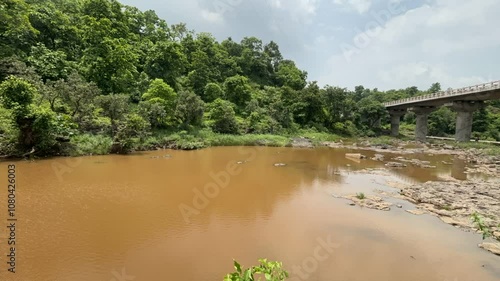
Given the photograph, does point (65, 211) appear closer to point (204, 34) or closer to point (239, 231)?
point (239, 231)

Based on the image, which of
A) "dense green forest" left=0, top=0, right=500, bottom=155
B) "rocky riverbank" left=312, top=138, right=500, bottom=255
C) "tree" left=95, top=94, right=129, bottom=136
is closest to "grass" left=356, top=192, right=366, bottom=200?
"rocky riverbank" left=312, top=138, right=500, bottom=255

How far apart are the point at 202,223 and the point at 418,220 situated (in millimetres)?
6816

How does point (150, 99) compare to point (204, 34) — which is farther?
point (204, 34)

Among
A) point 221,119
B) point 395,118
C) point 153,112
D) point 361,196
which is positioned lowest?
point 361,196

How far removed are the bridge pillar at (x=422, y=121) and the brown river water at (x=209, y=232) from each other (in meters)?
31.4

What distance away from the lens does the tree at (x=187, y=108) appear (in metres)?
24.4

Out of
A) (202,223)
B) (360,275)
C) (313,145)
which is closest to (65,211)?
(202,223)

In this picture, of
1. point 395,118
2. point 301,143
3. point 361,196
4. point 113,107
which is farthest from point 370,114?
point 113,107

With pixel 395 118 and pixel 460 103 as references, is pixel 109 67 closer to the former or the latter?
pixel 460 103

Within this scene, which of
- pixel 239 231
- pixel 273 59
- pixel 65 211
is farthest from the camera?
pixel 273 59

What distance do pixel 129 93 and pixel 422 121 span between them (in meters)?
39.4

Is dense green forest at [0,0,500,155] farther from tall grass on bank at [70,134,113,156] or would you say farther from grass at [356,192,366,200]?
grass at [356,192,366,200]

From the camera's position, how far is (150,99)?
923 inches

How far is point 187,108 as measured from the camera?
24688 mm
